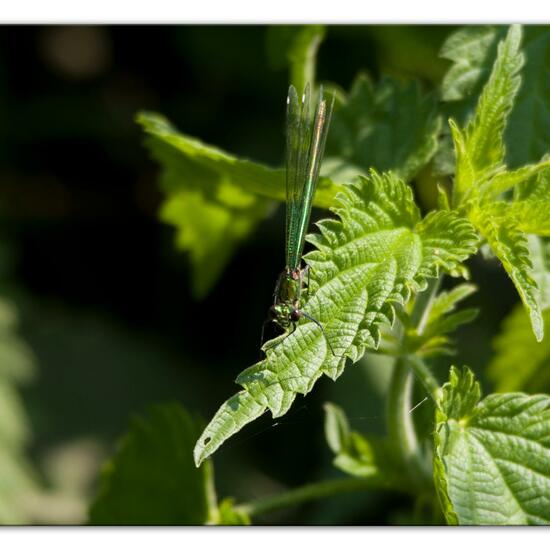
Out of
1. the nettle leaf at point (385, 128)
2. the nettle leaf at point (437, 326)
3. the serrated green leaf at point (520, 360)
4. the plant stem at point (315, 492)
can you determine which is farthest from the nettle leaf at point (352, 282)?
the serrated green leaf at point (520, 360)

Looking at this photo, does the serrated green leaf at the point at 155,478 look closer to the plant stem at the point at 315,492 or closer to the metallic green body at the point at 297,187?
the plant stem at the point at 315,492

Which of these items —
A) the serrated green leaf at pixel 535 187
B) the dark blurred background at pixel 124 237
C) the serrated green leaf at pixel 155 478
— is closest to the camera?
the serrated green leaf at pixel 535 187

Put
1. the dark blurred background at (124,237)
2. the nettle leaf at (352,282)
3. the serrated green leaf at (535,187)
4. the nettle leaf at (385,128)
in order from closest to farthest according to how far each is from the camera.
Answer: the nettle leaf at (352,282), the serrated green leaf at (535,187), the nettle leaf at (385,128), the dark blurred background at (124,237)

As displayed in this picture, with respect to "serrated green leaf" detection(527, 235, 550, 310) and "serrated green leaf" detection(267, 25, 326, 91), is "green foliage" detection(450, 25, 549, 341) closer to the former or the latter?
"serrated green leaf" detection(527, 235, 550, 310)

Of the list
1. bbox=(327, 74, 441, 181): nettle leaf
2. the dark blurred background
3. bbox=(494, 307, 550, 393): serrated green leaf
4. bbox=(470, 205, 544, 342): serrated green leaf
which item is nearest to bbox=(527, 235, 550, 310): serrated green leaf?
bbox=(494, 307, 550, 393): serrated green leaf

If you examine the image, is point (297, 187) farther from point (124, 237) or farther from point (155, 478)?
point (124, 237)
